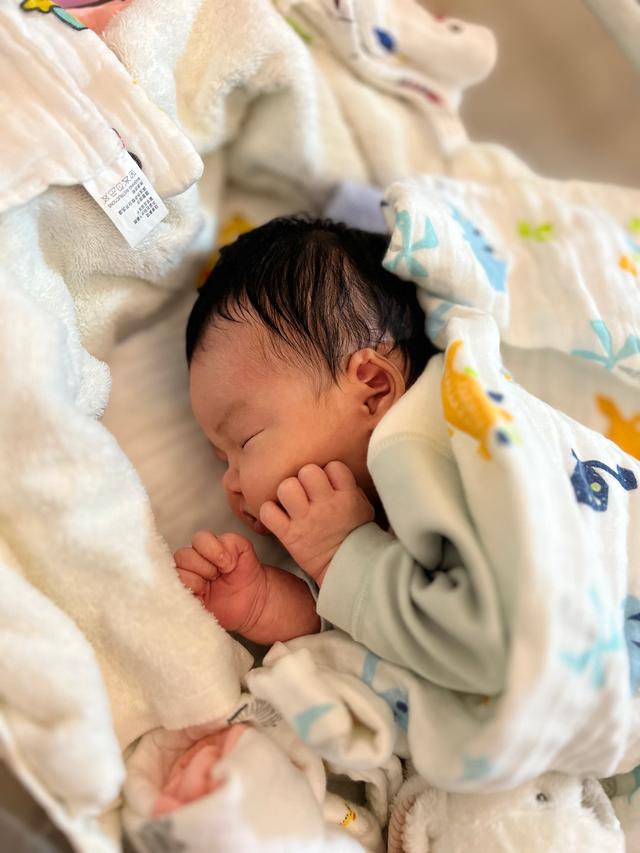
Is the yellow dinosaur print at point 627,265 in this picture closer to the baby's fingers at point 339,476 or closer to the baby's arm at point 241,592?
the baby's fingers at point 339,476

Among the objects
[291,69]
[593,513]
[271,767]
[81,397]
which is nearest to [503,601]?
[593,513]

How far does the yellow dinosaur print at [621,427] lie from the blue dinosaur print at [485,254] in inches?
7.9

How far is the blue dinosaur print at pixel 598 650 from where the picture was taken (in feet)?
1.98

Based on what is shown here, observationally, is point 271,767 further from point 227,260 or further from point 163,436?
point 227,260

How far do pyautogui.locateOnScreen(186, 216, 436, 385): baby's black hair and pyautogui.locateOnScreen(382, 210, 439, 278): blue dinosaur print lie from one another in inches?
1.3

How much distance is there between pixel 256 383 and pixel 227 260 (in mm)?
191

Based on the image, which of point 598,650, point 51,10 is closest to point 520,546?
point 598,650

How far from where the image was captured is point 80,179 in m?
0.79

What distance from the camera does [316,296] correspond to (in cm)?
86

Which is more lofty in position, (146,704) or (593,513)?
(593,513)

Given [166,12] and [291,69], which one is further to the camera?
[291,69]

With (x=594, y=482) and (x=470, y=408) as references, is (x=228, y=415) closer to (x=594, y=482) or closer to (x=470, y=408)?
(x=470, y=408)

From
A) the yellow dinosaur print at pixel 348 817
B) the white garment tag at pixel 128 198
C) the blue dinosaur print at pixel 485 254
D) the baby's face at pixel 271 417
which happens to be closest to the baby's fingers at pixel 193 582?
the baby's face at pixel 271 417

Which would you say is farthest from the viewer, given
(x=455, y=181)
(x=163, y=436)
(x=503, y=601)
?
(x=455, y=181)
